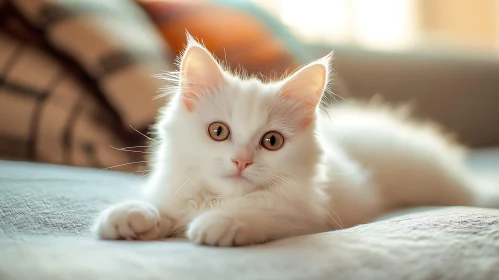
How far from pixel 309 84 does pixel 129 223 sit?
54 centimetres

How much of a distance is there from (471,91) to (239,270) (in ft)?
8.72

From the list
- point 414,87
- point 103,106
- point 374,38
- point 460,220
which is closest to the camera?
point 460,220

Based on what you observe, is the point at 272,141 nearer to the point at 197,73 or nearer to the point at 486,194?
the point at 197,73

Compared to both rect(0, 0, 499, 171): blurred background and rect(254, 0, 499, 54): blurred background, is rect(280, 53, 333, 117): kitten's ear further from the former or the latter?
rect(254, 0, 499, 54): blurred background

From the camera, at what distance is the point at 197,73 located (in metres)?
1.19

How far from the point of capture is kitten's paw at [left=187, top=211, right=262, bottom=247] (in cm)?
86

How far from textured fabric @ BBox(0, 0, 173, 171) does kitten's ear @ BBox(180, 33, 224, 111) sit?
0.50m

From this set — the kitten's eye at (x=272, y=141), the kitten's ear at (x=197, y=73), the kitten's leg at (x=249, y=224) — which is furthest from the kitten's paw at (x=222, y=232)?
the kitten's ear at (x=197, y=73)

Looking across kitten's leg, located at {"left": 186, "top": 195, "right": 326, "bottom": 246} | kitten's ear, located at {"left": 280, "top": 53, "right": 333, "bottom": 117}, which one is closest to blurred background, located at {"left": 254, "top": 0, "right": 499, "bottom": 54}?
kitten's ear, located at {"left": 280, "top": 53, "right": 333, "bottom": 117}

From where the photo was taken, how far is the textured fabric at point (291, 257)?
0.67 m

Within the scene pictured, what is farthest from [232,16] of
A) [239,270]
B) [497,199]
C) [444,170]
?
[239,270]

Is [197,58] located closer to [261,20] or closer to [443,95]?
[261,20]

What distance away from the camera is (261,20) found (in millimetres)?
2156

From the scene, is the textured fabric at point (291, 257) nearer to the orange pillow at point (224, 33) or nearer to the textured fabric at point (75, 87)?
the textured fabric at point (75, 87)
